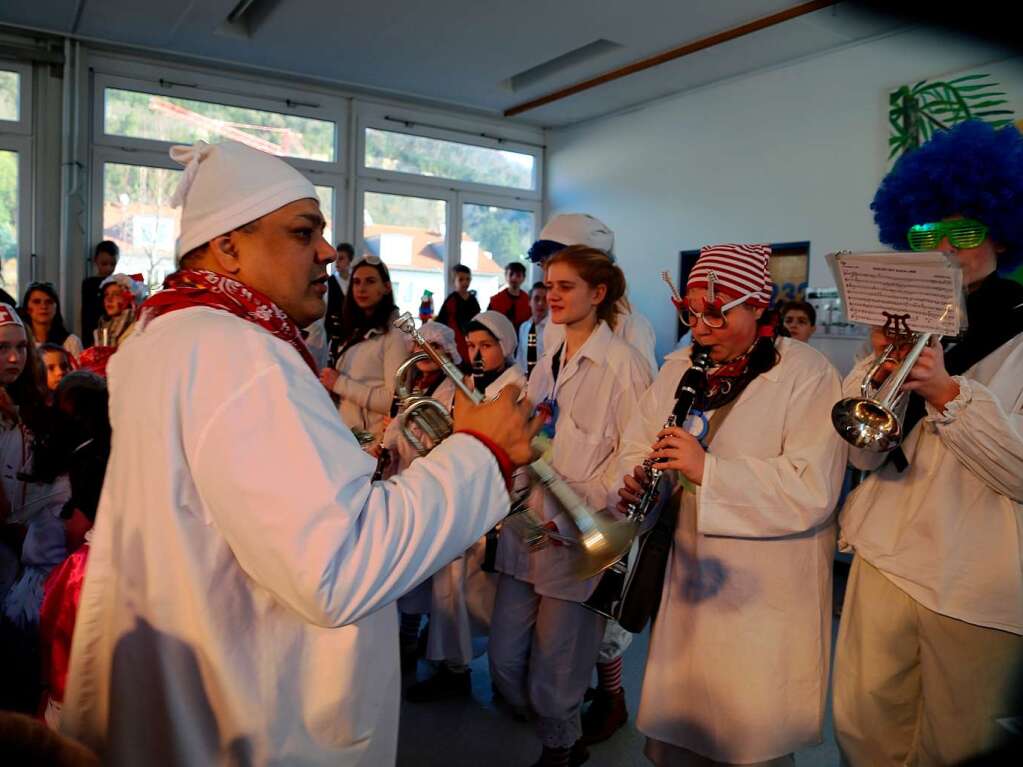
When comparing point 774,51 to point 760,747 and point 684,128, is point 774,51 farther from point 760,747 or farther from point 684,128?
point 760,747

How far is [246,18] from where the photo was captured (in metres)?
7.92

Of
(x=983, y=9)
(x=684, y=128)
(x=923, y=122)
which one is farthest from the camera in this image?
(x=684, y=128)

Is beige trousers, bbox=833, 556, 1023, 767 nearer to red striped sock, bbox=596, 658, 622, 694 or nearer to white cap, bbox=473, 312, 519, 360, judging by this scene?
red striped sock, bbox=596, 658, 622, 694

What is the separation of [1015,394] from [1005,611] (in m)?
0.53

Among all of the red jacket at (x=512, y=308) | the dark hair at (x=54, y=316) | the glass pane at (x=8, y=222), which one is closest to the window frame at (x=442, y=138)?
the red jacket at (x=512, y=308)

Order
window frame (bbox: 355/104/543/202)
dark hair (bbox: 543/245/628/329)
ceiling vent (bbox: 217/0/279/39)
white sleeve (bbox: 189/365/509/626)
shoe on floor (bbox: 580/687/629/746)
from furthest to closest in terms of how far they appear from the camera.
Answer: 1. window frame (bbox: 355/104/543/202)
2. ceiling vent (bbox: 217/0/279/39)
3. shoe on floor (bbox: 580/687/629/746)
4. dark hair (bbox: 543/245/628/329)
5. white sleeve (bbox: 189/365/509/626)

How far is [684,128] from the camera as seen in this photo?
916 centimetres

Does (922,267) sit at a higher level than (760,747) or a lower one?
higher

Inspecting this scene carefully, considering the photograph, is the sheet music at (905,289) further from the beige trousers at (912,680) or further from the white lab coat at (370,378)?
the white lab coat at (370,378)

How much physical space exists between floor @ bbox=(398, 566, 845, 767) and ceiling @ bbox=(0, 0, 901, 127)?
5.90 m

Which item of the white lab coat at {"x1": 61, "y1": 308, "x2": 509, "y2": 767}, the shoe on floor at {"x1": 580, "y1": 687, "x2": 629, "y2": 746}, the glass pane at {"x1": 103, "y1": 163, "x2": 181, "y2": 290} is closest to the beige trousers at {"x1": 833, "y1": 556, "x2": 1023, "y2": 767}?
the shoe on floor at {"x1": 580, "y1": 687, "x2": 629, "y2": 746}

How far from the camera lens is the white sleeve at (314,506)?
1.14 metres

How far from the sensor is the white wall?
7.14m

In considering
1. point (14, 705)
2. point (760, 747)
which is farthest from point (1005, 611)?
point (14, 705)
